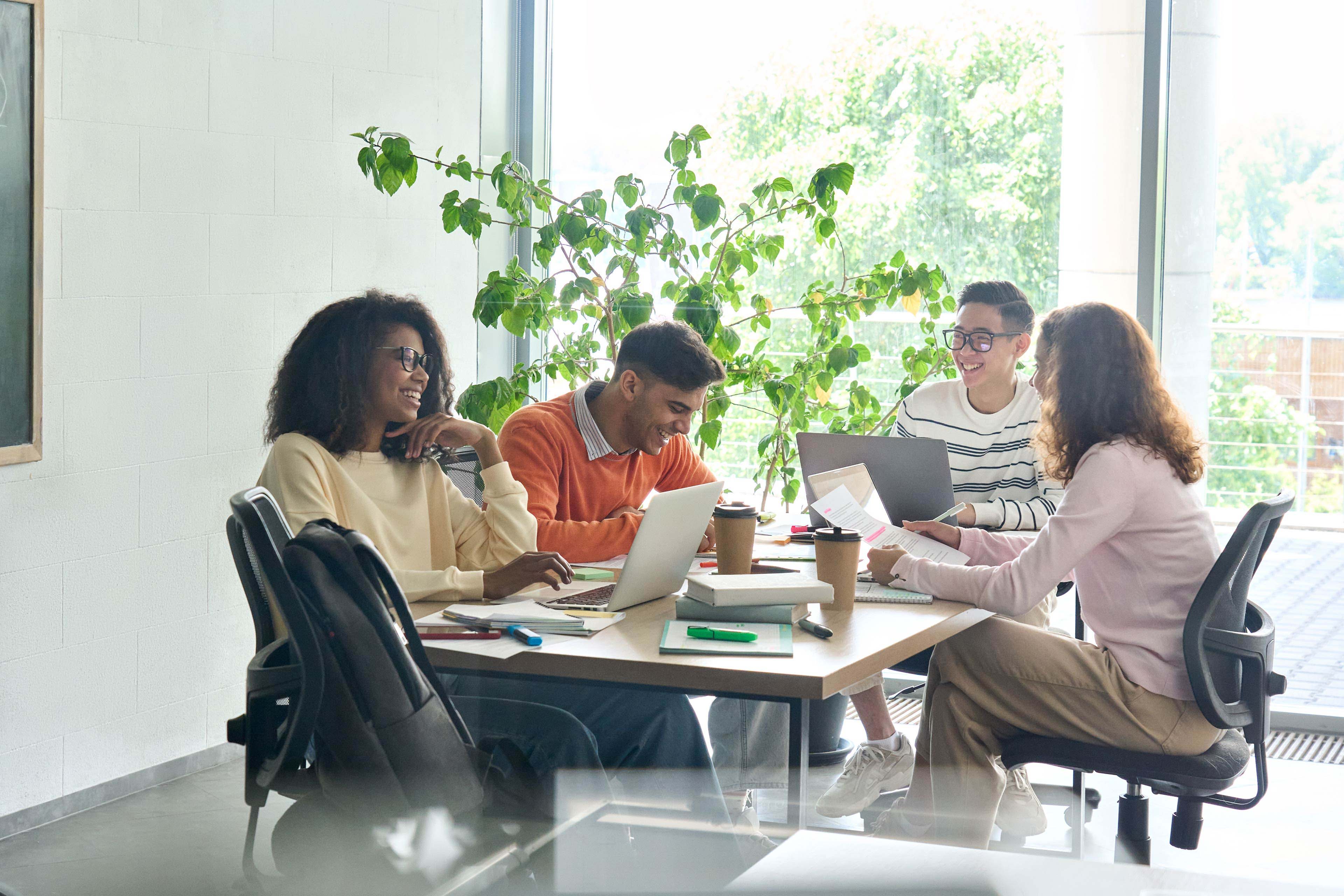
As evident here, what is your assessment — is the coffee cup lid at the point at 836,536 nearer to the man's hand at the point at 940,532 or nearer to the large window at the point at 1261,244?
the man's hand at the point at 940,532

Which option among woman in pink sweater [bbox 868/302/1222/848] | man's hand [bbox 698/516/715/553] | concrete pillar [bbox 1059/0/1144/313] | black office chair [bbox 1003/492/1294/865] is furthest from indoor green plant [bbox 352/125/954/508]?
black office chair [bbox 1003/492/1294/865]

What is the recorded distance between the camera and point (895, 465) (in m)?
2.47

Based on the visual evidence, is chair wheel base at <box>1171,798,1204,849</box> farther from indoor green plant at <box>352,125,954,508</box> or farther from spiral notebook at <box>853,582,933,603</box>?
indoor green plant at <box>352,125,954,508</box>

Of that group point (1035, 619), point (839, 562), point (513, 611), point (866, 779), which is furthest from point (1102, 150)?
point (513, 611)

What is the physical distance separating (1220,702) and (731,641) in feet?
2.79

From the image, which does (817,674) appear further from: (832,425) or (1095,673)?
(832,425)

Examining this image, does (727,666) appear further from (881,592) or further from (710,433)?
(710,433)

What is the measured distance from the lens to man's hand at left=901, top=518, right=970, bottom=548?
2363 mm

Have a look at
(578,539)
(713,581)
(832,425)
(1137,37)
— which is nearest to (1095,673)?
(713,581)

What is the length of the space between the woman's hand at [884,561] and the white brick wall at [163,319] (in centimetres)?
186

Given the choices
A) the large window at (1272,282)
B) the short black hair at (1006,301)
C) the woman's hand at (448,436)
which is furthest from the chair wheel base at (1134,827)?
the large window at (1272,282)

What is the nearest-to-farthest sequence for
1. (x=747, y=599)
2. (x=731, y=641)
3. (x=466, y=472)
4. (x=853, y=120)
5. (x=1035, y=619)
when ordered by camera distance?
(x=731, y=641) < (x=747, y=599) < (x=466, y=472) < (x=1035, y=619) < (x=853, y=120)

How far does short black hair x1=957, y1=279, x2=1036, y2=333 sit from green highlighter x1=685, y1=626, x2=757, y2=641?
1518 mm

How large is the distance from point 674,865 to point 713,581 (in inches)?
16.3
